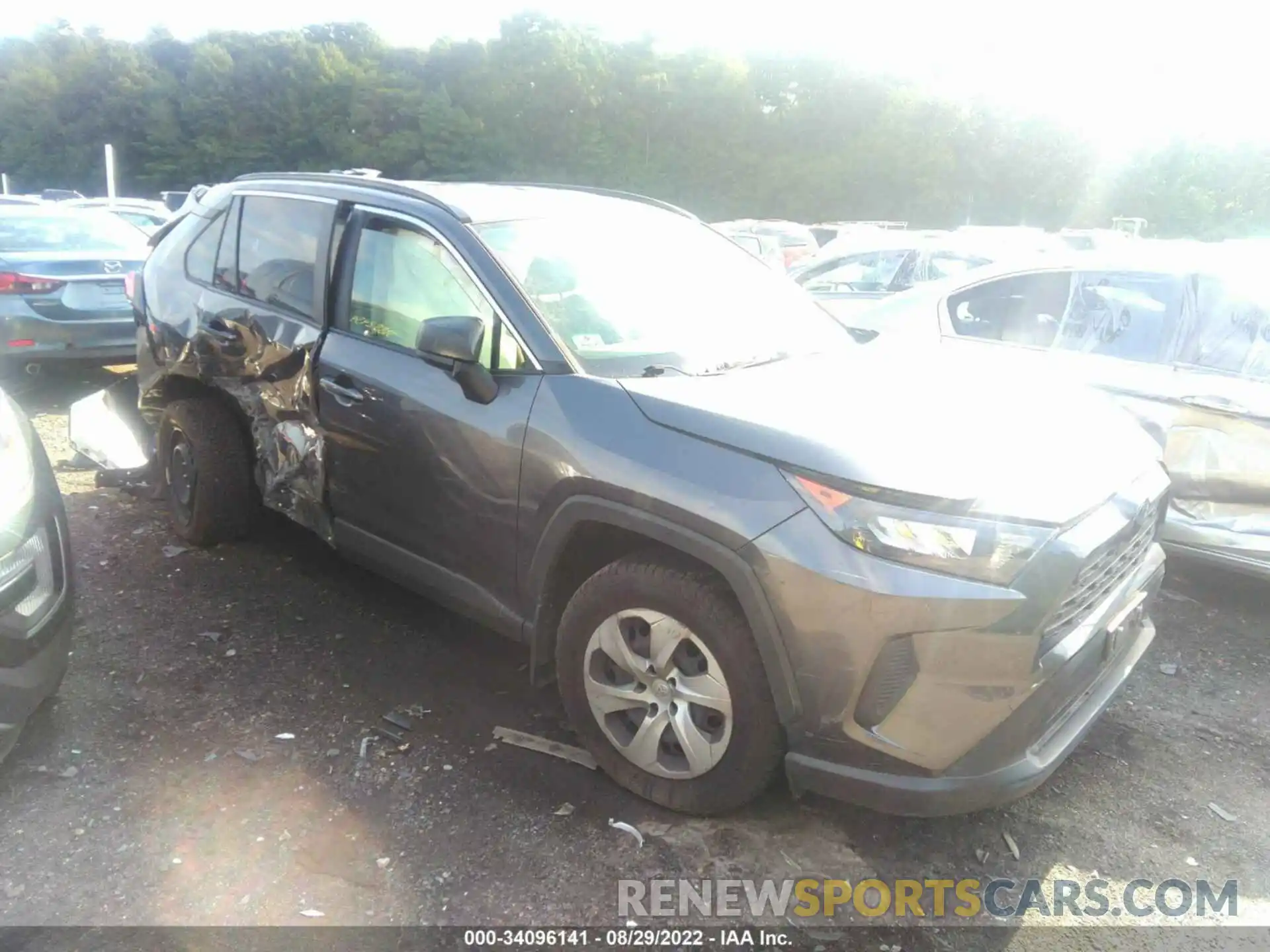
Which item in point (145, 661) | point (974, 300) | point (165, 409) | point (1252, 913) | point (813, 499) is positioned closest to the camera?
point (813, 499)

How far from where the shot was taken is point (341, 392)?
140 inches

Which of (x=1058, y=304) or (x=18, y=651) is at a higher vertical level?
(x=1058, y=304)

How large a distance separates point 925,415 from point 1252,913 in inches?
62.8

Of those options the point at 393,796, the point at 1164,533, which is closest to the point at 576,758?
the point at 393,796

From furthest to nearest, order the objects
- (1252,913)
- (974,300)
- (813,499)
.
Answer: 1. (974,300)
2. (1252,913)
3. (813,499)

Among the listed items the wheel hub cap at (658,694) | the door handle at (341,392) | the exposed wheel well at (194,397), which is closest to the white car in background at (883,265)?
the exposed wheel well at (194,397)

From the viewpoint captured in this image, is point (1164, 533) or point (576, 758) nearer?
point (576, 758)

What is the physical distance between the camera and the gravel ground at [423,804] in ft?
8.30

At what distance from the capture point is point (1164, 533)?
425 cm

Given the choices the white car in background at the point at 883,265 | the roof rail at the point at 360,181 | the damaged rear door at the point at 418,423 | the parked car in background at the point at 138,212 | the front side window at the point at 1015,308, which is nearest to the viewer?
the damaged rear door at the point at 418,423

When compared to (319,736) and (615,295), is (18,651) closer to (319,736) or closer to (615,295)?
(319,736)

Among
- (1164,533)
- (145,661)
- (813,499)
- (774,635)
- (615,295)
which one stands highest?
(615,295)

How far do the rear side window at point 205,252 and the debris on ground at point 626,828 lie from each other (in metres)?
3.11

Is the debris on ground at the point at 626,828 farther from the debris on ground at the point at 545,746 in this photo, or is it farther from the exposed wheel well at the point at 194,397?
the exposed wheel well at the point at 194,397
